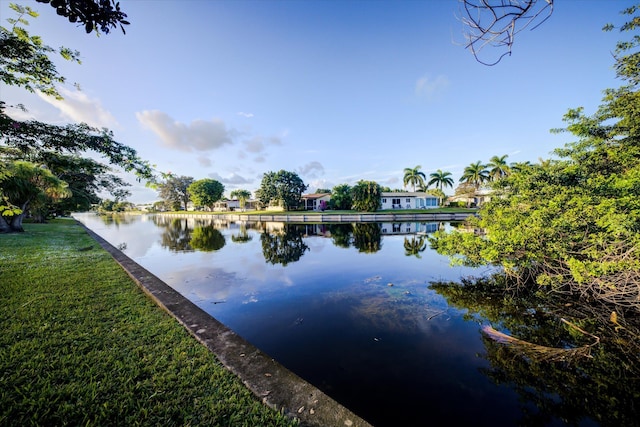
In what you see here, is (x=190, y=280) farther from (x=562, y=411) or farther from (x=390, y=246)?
(x=390, y=246)

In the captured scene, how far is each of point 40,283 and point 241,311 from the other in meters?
5.05

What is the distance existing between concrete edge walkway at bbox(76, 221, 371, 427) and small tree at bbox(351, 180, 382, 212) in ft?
121

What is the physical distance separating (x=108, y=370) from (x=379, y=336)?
173 inches

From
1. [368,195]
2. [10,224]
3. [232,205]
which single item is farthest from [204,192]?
[10,224]

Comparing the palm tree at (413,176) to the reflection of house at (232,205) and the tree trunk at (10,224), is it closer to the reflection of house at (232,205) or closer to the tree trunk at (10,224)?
the reflection of house at (232,205)

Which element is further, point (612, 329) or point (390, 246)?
point (390, 246)

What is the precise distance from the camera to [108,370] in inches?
114

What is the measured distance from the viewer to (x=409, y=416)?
3078mm

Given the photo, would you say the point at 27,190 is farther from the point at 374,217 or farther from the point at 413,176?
the point at 413,176

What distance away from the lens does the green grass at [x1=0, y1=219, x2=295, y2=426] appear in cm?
229

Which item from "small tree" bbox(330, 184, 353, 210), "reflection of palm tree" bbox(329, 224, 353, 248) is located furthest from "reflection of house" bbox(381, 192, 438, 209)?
"reflection of palm tree" bbox(329, 224, 353, 248)

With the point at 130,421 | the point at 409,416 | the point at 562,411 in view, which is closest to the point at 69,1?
the point at 130,421

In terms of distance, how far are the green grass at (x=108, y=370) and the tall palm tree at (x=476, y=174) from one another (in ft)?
190

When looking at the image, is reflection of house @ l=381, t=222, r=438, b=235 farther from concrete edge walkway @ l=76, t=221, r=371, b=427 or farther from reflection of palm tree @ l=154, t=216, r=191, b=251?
concrete edge walkway @ l=76, t=221, r=371, b=427
